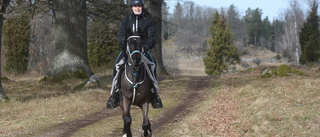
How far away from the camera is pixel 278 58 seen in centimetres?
7806

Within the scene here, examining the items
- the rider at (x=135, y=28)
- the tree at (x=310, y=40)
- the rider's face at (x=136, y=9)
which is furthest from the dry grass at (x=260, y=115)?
the tree at (x=310, y=40)

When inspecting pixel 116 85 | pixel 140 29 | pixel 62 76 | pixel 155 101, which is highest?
pixel 140 29

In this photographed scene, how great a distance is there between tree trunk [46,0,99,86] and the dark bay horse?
41.8ft

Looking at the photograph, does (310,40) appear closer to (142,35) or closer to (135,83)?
(142,35)

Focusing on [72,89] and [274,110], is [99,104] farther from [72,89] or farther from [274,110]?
[274,110]

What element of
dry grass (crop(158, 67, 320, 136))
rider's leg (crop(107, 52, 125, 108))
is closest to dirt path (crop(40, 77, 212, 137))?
dry grass (crop(158, 67, 320, 136))

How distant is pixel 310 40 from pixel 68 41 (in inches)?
1157

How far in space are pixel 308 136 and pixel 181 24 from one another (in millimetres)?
116393

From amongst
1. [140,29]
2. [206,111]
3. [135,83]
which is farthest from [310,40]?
[135,83]

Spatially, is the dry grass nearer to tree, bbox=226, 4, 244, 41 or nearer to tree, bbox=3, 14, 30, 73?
tree, bbox=3, 14, 30, 73

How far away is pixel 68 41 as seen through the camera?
20.2 meters

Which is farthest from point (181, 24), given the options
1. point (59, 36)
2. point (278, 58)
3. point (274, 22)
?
point (59, 36)

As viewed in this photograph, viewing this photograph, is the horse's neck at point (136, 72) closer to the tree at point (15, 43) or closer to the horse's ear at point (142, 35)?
the horse's ear at point (142, 35)

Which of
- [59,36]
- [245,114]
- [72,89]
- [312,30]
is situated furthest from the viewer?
[312,30]
